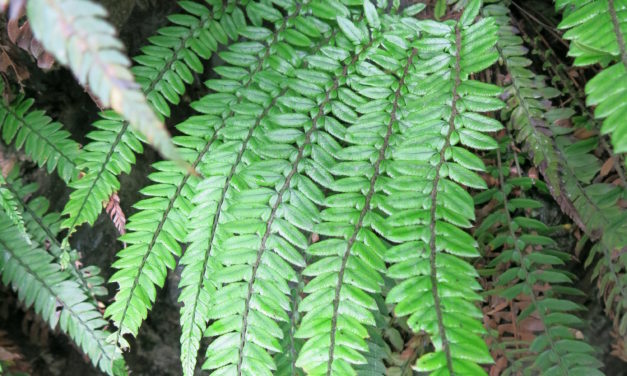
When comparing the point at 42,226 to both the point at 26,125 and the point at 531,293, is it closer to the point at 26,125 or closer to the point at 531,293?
the point at 26,125

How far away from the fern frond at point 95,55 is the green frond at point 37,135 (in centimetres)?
107

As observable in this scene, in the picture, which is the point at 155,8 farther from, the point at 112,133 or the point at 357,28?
the point at 357,28

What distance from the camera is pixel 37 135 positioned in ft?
5.63

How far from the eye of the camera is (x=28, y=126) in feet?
5.65

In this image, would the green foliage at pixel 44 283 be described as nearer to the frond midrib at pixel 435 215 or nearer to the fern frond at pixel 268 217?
the fern frond at pixel 268 217

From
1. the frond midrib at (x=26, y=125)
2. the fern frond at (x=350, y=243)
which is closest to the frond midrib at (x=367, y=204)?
the fern frond at (x=350, y=243)

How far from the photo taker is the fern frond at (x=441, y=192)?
3.56ft

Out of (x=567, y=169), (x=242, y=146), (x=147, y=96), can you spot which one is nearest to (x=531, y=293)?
(x=567, y=169)

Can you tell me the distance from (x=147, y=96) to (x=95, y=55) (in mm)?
929

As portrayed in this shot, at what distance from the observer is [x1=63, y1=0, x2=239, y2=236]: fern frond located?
58.0 inches

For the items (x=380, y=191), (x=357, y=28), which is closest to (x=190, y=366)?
(x=380, y=191)

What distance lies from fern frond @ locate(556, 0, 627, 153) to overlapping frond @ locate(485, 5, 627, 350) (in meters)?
0.33

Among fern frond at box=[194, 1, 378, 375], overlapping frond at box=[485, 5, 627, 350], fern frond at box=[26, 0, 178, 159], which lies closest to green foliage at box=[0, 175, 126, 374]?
fern frond at box=[194, 1, 378, 375]

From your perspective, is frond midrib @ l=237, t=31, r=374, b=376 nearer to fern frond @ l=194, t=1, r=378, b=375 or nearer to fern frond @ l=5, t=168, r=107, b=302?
fern frond @ l=194, t=1, r=378, b=375
